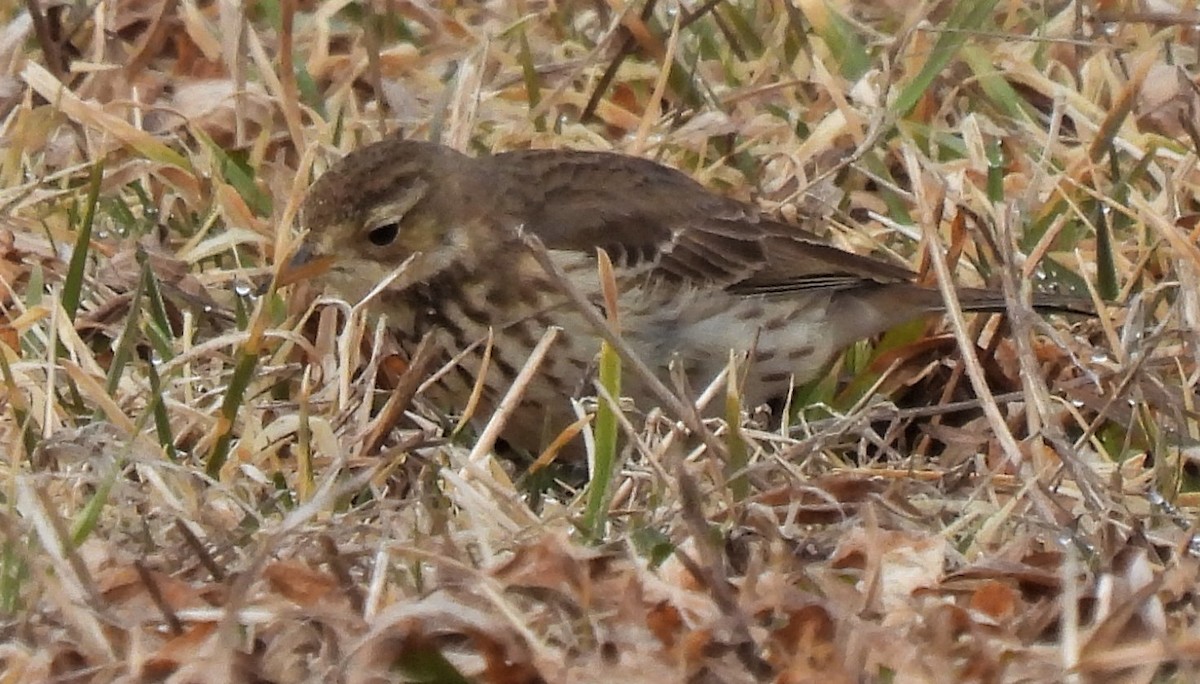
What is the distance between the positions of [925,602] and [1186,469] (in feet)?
3.77

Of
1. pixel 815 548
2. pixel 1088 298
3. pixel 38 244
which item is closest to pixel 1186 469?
pixel 1088 298

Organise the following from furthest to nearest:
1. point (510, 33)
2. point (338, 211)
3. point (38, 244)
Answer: point (510, 33), point (38, 244), point (338, 211)

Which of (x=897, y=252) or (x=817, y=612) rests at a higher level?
(x=817, y=612)

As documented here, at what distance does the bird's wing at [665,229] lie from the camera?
4.57 m

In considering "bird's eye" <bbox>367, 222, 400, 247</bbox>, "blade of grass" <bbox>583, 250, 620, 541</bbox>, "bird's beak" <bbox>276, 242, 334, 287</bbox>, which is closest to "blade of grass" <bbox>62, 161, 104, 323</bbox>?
"bird's beak" <bbox>276, 242, 334, 287</bbox>

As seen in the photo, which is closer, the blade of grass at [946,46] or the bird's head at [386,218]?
the bird's head at [386,218]

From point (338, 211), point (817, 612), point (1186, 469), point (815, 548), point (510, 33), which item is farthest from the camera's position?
point (510, 33)

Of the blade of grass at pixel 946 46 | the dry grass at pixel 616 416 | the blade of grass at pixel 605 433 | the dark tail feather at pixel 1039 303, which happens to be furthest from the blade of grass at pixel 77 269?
the blade of grass at pixel 946 46

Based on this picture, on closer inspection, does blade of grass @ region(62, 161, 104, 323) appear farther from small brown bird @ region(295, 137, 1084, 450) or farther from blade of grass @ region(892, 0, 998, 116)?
blade of grass @ region(892, 0, 998, 116)

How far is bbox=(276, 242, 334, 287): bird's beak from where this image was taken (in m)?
4.17

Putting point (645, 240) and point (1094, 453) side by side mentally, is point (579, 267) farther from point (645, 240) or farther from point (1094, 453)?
point (1094, 453)

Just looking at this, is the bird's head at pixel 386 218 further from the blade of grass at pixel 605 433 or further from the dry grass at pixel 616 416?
the blade of grass at pixel 605 433

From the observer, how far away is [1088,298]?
4.43m

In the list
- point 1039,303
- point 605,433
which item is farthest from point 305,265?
point 1039,303
